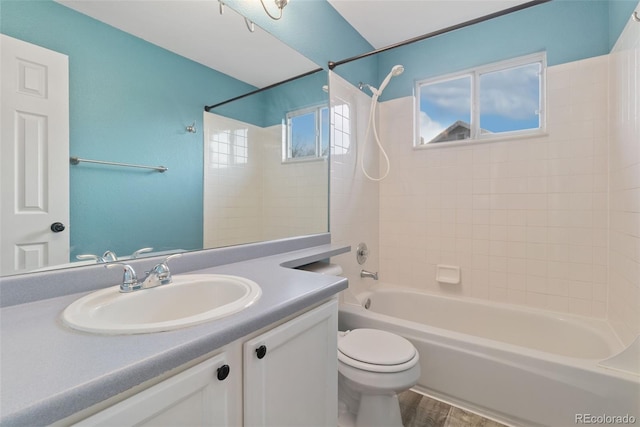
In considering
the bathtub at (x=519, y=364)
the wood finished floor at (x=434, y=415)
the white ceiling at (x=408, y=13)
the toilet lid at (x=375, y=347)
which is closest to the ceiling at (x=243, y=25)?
the white ceiling at (x=408, y=13)

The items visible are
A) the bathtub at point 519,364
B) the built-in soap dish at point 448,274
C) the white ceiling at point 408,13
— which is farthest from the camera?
the built-in soap dish at point 448,274

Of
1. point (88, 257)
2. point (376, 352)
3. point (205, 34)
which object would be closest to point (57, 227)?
point (88, 257)

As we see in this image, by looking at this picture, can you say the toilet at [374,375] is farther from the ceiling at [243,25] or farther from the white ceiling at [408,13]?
the white ceiling at [408,13]

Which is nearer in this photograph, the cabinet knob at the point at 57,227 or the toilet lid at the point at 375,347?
the cabinet knob at the point at 57,227

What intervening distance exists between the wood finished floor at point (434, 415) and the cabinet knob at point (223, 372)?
1.29 metres

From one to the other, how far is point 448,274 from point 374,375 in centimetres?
135

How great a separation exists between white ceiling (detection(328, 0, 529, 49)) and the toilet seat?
7.21 feet

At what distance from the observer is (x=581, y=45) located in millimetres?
1868

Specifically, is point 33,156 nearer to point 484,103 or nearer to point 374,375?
point 374,375

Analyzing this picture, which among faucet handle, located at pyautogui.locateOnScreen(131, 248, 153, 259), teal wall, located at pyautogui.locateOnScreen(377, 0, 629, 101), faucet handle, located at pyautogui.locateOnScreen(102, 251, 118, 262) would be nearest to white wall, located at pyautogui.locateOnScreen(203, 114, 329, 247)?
Answer: faucet handle, located at pyautogui.locateOnScreen(131, 248, 153, 259)

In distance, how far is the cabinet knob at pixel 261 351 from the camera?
2.38 ft

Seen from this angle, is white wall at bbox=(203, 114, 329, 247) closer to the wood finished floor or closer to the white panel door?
the white panel door

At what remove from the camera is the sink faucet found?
2.85 feet

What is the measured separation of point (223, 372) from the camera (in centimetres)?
65
